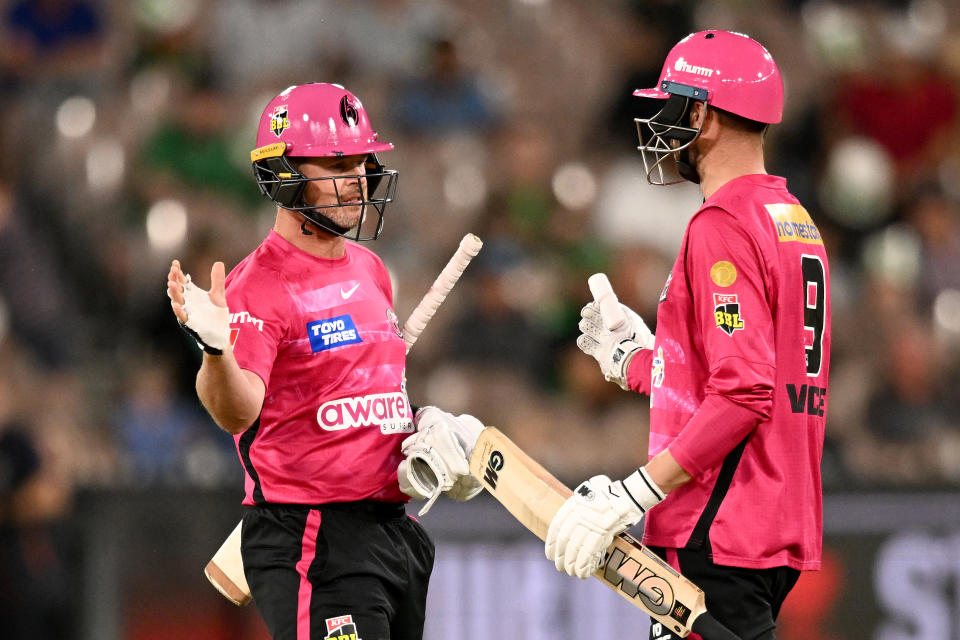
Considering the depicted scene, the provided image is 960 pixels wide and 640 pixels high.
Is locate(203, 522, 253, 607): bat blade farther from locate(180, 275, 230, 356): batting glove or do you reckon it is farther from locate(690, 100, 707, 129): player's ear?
locate(690, 100, 707, 129): player's ear

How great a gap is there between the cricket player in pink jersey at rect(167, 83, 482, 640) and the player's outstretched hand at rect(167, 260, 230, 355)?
131 millimetres

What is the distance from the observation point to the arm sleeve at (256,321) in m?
3.96

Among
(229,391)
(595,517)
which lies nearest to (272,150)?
(229,391)

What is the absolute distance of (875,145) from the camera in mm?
10328

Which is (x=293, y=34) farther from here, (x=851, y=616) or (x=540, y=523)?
(x=540, y=523)

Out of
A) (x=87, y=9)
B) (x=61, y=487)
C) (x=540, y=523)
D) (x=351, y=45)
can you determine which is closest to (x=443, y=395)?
(x=61, y=487)

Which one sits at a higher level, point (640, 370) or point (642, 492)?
point (640, 370)

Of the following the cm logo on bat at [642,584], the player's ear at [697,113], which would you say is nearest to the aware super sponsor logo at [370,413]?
the cm logo on bat at [642,584]

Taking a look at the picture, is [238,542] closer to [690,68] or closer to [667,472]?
[667,472]

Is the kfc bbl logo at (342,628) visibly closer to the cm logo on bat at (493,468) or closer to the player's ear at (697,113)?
the cm logo on bat at (493,468)

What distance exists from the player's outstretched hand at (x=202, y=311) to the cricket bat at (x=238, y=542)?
0.89m

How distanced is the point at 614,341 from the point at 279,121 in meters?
1.31

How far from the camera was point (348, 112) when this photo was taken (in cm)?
441

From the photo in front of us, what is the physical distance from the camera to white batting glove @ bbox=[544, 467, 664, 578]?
376 centimetres
